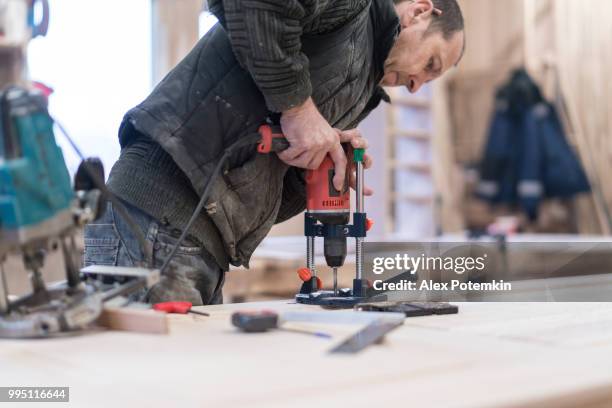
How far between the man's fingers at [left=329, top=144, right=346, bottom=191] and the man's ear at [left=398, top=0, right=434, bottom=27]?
0.49m

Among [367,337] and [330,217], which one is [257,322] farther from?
[330,217]

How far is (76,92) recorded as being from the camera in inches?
143

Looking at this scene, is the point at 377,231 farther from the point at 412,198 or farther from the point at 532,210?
the point at 532,210

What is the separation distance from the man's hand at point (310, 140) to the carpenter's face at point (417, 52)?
1.50 feet

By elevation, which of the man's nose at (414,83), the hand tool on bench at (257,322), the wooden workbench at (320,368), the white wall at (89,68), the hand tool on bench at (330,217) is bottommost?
the wooden workbench at (320,368)

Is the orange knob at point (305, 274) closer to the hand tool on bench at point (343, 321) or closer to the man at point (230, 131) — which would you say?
the man at point (230, 131)

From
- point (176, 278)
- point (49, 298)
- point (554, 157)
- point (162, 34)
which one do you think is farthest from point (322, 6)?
point (554, 157)

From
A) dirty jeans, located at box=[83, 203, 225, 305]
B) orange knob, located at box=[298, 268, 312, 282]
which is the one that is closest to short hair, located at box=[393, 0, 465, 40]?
orange knob, located at box=[298, 268, 312, 282]

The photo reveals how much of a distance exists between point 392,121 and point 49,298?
446 cm

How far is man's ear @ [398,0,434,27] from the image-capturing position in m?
1.78

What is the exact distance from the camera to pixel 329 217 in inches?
57.5

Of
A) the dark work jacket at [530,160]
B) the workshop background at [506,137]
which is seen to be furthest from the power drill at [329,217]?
the dark work jacket at [530,160]

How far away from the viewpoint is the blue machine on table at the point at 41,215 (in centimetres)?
86

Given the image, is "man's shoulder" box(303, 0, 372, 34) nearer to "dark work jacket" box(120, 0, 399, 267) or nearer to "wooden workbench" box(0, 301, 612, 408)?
"dark work jacket" box(120, 0, 399, 267)
